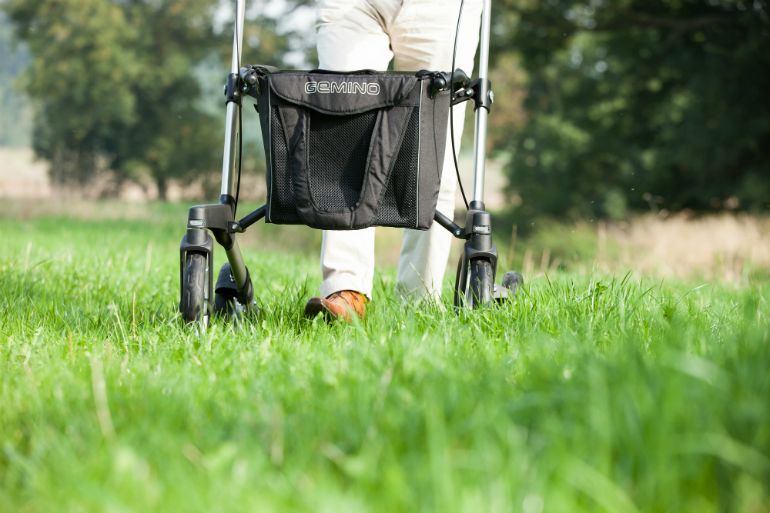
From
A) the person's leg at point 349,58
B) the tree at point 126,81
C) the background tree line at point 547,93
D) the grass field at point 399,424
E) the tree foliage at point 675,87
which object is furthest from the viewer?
the tree at point 126,81

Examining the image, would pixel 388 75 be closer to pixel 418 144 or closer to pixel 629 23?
pixel 418 144

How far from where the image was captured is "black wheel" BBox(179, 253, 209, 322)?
271 centimetres

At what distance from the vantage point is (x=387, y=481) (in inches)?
48.5

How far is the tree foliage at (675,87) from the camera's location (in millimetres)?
12656

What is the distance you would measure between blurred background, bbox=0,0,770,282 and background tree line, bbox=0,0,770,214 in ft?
0.14

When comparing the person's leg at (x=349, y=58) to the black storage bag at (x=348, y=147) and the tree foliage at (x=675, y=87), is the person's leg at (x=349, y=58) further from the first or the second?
the tree foliage at (x=675, y=87)

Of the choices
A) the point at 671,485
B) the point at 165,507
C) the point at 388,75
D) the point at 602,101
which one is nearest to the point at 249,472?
the point at 165,507

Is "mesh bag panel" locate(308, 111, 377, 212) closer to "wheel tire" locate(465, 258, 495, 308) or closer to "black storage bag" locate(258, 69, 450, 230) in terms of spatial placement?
"black storage bag" locate(258, 69, 450, 230)

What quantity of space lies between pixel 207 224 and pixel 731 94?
1178 centimetres

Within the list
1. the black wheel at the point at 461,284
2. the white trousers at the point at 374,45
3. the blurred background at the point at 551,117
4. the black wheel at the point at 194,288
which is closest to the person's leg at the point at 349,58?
the white trousers at the point at 374,45

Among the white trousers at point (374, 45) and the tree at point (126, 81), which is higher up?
the tree at point (126, 81)

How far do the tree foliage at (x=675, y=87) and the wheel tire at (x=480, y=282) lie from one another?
Result: 876cm

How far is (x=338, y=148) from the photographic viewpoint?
8.93 ft

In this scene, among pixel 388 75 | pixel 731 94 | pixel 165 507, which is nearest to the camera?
pixel 165 507
